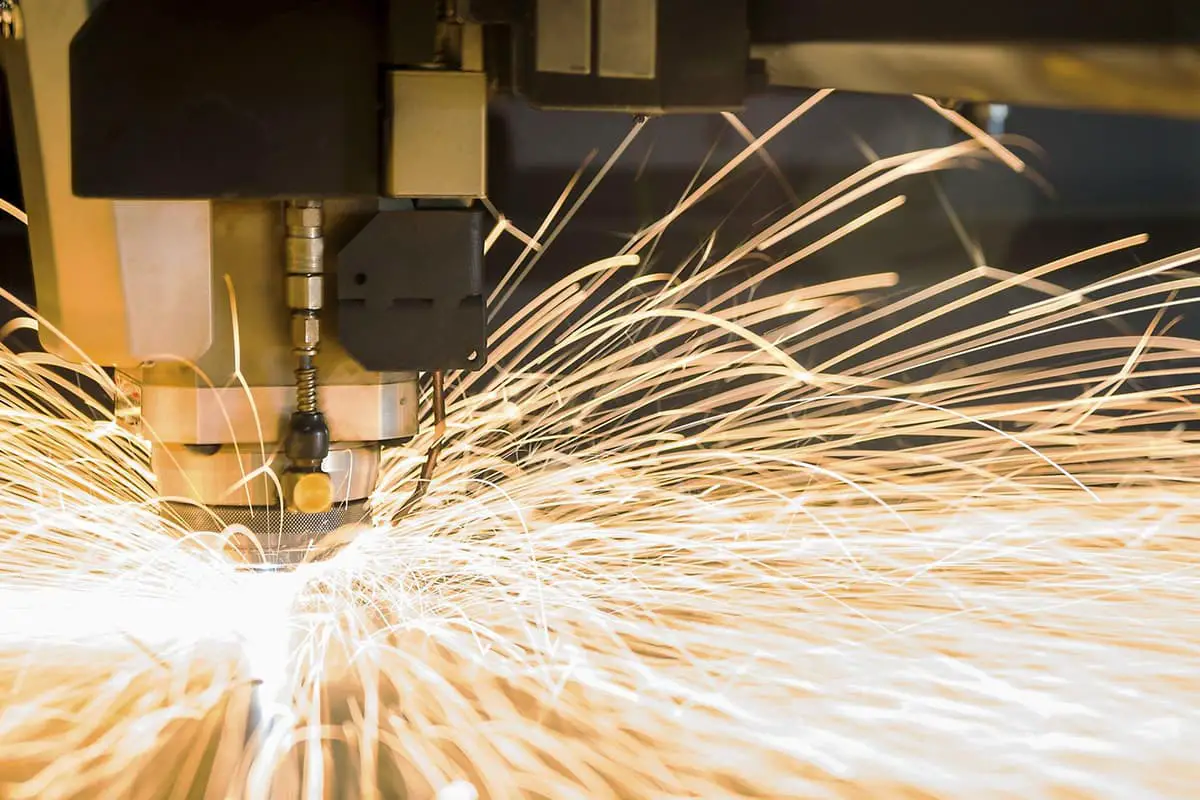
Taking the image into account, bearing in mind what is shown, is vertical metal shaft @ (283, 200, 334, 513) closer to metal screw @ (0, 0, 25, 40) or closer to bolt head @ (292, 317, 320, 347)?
bolt head @ (292, 317, 320, 347)

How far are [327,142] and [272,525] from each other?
23cm

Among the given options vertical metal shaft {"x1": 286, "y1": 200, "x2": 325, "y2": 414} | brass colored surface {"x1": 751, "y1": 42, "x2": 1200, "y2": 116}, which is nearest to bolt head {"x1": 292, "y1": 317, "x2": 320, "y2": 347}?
vertical metal shaft {"x1": 286, "y1": 200, "x2": 325, "y2": 414}

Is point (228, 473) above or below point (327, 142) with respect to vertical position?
below

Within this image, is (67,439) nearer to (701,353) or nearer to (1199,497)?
(701,353)

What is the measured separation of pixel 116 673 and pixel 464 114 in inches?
16.5

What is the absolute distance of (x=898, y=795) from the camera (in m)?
0.68

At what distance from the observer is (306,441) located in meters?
0.76

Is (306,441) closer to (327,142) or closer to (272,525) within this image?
(272,525)

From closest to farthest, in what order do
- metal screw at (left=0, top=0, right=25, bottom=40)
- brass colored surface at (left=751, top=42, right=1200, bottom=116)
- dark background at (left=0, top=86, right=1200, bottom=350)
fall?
brass colored surface at (left=751, top=42, right=1200, bottom=116) < metal screw at (left=0, top=0, right=25, bottom=40) < dark background at (left=0, top=86, right=1200, bottom=350)

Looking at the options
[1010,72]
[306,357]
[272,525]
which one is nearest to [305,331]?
A: [306,357]

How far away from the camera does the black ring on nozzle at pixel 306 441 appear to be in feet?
2.48

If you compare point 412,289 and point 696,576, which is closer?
point 412,289

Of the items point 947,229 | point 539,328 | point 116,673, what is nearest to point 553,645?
point 116,673

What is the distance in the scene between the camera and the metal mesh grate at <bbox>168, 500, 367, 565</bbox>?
2.54ft
